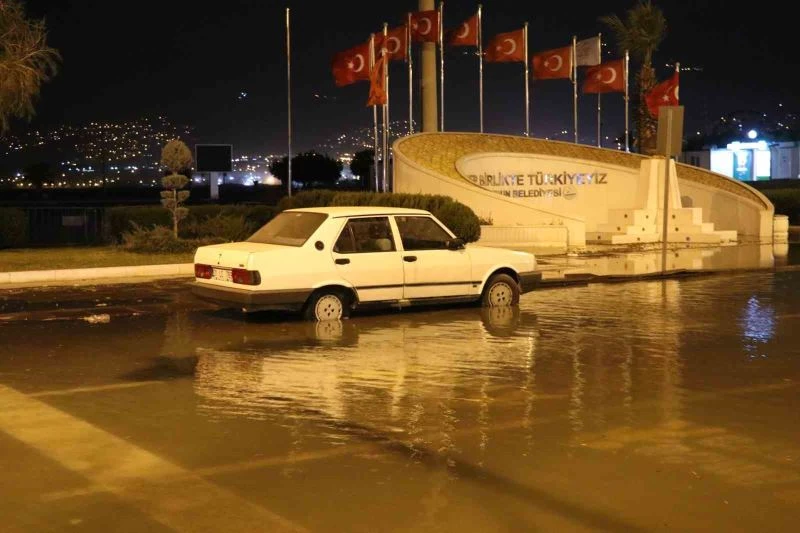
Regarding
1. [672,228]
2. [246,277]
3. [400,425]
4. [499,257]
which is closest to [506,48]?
[672,228]

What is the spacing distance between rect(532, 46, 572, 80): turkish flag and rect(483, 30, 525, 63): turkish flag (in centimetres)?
75

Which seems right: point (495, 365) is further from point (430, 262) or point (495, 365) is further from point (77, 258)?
point (77, 258)

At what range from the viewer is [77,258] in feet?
75.0

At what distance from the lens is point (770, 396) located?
9258mm

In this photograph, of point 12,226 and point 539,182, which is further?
point 539,182

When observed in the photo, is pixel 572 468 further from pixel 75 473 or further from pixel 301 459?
pixel 75 473

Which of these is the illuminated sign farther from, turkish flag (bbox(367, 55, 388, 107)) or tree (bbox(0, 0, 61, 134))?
tree (bbox(0, 0, 61, 134))

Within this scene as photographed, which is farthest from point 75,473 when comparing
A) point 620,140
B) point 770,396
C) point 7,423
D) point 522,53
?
point 620,140

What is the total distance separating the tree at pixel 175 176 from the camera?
2525 centimetres

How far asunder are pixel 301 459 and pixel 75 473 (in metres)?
1.41

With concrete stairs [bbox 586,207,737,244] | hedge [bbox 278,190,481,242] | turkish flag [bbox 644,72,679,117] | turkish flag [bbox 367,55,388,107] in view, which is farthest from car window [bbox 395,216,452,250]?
turkish flag [bbox 644,72,679,117]

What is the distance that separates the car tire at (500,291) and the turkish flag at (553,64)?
1121 inches

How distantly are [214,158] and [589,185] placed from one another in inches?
806

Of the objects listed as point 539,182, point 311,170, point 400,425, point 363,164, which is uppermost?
point 311,170
